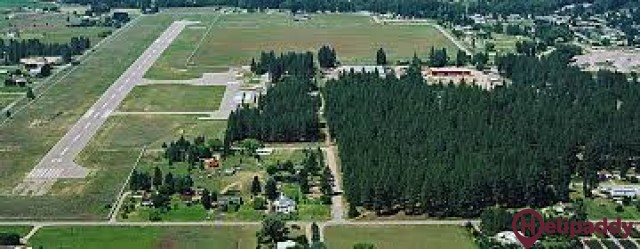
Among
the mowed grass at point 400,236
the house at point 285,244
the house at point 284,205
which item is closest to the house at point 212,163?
the house at point 284,205

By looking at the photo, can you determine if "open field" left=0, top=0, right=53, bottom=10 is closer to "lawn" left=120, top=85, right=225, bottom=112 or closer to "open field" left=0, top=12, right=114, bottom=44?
"open field" left=0, top=12, right=114, bottom=44

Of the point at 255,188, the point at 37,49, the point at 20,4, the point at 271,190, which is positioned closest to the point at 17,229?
the point at 255,188

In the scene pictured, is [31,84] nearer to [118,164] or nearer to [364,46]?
[118,164]

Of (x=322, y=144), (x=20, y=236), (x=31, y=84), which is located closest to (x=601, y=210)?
(x=322, y=144)

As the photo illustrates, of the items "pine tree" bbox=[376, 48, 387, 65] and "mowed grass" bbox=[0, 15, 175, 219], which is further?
"pine tree" bbox=[376, 48, 387, 65]

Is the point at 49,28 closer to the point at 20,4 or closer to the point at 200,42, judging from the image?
the point at 200,42

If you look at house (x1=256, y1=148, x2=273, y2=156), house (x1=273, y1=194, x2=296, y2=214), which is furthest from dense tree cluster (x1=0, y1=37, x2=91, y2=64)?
house (x1=273, y1=194, x2=296, y2=214)

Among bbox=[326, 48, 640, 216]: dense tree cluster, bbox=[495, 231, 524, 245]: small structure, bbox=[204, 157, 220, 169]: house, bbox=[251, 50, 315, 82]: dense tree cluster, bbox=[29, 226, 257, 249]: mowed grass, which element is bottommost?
bbox=[29, 226, 257, 249]: mowed grass
